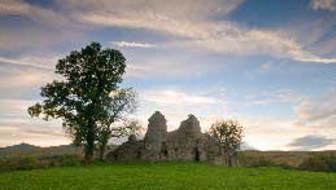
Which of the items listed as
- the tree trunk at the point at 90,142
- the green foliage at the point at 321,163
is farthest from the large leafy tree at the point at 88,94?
the green foliage at the point at 321,163

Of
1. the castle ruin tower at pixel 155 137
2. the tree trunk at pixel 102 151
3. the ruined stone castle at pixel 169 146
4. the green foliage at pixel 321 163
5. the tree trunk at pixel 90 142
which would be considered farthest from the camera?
the green foliage at pixel 321 163

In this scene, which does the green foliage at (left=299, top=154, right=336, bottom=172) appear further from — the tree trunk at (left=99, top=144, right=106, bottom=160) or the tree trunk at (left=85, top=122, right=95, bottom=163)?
the tree trunk at (left=85, top=122, right=95, bottom=163)

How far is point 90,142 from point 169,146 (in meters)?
13.7

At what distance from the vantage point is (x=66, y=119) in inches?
3996

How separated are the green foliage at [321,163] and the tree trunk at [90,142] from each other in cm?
4254

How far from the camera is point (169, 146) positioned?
100 meters

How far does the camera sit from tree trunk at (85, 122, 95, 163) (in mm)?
100594

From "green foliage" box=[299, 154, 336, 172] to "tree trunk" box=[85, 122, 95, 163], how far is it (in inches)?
1675

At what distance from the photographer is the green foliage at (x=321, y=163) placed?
11369 cm

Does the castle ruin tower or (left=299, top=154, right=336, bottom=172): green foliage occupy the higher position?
the castle ruin tower

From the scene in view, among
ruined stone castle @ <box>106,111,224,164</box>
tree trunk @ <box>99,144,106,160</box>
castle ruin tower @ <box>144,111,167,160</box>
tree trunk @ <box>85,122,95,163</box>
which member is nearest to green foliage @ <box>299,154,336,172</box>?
ruined stone castle @ <box>106,111,224,164</box>

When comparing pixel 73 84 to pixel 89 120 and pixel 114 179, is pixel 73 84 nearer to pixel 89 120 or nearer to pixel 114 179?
pixel 89 120

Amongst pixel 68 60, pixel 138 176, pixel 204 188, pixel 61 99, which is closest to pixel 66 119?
pixel 61 99

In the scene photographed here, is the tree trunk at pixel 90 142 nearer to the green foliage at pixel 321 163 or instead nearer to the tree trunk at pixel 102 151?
the tree trunk at pixel 102 151
